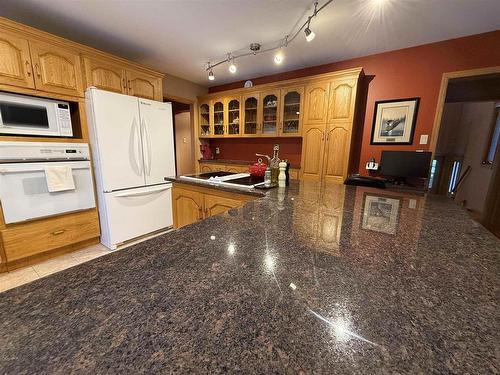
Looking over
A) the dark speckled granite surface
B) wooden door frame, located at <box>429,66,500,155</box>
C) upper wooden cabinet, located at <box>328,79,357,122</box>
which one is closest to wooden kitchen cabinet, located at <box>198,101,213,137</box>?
upper wooden cabinet, located at <box>328,79,357,122</box>

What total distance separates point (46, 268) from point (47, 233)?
35 cm

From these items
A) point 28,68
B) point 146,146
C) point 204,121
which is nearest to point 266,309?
point 146,146

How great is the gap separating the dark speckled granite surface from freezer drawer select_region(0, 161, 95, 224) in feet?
6.91

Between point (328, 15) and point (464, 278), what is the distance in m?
2.34

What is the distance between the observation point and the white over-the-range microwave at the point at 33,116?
6.16 feet

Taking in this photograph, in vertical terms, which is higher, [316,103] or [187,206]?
[316,103]

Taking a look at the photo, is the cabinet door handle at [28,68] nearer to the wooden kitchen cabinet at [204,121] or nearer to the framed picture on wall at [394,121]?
the wooden kitchen cabinet at [204,121]

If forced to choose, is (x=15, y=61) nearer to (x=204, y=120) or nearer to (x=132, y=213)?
(x=132, y=213)

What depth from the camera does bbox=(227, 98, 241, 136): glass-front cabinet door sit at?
389 centimetres

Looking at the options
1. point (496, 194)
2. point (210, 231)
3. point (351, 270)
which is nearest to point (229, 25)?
point (210, 231)

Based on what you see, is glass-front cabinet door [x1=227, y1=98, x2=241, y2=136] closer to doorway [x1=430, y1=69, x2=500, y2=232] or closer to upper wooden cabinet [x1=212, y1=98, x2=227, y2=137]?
upper wooden cabinet [x1=212, y1=98, x2=227, y2=137]

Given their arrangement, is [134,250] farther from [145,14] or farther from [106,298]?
[145,14]

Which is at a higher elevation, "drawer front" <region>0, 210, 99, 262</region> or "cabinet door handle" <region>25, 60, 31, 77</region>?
"cabinet door handle" <region>25, 60, 31, 77</region>

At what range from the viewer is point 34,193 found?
198 centimetres
